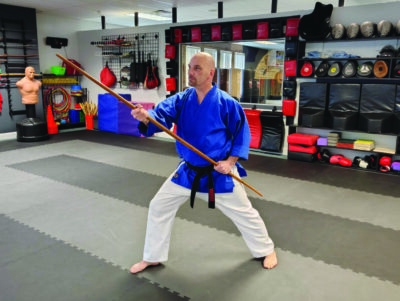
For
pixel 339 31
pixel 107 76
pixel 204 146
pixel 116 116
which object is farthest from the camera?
pixel 107 76

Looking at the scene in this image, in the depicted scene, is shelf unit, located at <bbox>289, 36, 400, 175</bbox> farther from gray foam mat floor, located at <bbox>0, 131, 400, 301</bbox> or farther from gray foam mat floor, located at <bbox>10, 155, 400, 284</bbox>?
gray foam mat floor, located at <bbox>10, 155, 400, 284</bbox>

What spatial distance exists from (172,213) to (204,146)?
0.47 m

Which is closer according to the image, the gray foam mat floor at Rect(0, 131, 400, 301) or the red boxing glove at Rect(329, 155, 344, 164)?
the gray foam mat floor at Rect(0, 131, 400, 301)

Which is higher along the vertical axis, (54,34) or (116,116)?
(54,34)

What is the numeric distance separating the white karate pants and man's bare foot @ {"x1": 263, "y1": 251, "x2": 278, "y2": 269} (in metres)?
0.19

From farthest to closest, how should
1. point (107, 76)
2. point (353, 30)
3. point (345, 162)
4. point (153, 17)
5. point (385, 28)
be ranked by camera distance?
point (153, 17) → point (107, 76) → point (345, 162) → point (353, 30) → point (385, 28)

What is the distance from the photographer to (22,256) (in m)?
2.43

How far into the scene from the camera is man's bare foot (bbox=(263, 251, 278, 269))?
2301 millimetres

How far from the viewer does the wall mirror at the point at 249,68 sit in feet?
19.5

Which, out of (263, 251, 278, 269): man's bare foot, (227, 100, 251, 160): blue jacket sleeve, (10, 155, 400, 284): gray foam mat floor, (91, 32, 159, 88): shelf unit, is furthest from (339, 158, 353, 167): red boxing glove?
(91, 32, 159, 88): shelf unit

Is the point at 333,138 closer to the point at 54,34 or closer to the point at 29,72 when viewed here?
the point at 29,72

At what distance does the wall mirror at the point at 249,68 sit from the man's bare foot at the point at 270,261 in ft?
12.7

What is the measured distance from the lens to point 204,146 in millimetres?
2039

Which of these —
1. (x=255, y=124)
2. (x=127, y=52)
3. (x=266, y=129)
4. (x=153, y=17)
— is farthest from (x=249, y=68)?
(x=153, y=17)
